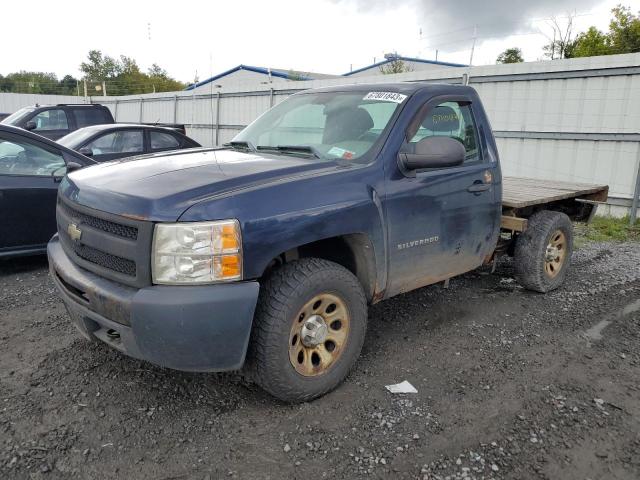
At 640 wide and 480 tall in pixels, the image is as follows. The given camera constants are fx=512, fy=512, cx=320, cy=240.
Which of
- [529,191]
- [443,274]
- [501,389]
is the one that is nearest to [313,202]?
[443,274]

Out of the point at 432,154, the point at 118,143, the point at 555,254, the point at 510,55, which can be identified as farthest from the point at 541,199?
the point at 510,55

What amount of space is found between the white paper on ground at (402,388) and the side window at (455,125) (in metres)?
1.72

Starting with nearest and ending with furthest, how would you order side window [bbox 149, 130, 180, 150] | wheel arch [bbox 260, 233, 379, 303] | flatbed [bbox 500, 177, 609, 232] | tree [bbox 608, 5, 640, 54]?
1. wheel arch [bbox 260, 233, 379, 303]
2. flatbed [bbox 500, 177, 609, 232]
3. side window [bbox 149, 130, 180, 150]
4. tree [bbox 608, 5, 640, 54]

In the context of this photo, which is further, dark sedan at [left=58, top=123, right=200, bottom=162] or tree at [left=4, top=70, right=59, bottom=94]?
tree at [left=4, top=70, right=59, bottom=94]

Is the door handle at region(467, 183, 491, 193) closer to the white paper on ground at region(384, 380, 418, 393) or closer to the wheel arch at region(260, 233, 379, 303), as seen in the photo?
the wheel arch at region(260, 233, 379, 303)

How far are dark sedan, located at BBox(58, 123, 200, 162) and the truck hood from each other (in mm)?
5031

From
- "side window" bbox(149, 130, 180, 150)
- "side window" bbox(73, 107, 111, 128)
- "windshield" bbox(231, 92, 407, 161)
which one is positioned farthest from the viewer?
"side window" bbox(73, 107, 111, 128)

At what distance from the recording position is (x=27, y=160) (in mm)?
5441

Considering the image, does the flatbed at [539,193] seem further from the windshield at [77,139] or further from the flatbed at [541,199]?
the windshield at [77,139]

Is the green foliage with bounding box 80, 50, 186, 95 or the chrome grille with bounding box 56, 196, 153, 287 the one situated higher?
the green foliage with bounding box 80, 50, 186, 95

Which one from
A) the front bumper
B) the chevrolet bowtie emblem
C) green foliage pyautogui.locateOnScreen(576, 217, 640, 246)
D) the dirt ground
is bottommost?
the dirt ground

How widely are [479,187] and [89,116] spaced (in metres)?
10.6

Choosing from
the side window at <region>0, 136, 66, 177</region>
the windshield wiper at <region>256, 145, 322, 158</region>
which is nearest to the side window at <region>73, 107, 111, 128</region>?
the side window at <region>0, 136, 66, 177</region>

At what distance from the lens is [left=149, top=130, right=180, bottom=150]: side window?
9.04 metres
